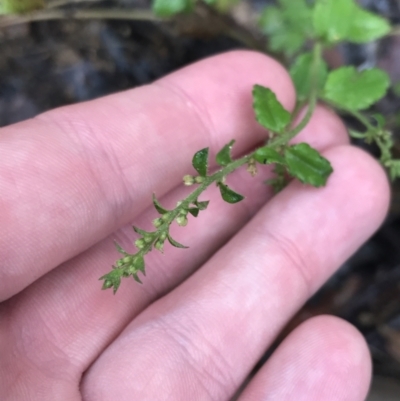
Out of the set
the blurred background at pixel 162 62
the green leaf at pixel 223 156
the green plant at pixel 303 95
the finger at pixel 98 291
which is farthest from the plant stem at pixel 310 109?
the blurred background at pixel 162 62

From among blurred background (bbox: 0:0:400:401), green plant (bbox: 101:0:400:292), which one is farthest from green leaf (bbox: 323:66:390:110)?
blurred background (bbox: 0:0:400:401)

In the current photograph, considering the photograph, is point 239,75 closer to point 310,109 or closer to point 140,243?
point 310,109

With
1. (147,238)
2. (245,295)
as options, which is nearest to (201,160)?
(147,238)

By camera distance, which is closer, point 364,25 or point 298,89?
point 364,25

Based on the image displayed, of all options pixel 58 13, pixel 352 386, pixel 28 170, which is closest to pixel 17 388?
pixel 28 170

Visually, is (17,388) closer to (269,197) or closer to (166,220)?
(166,220)

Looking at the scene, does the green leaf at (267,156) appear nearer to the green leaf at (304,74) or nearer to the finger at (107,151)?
the finger at (107,151)
